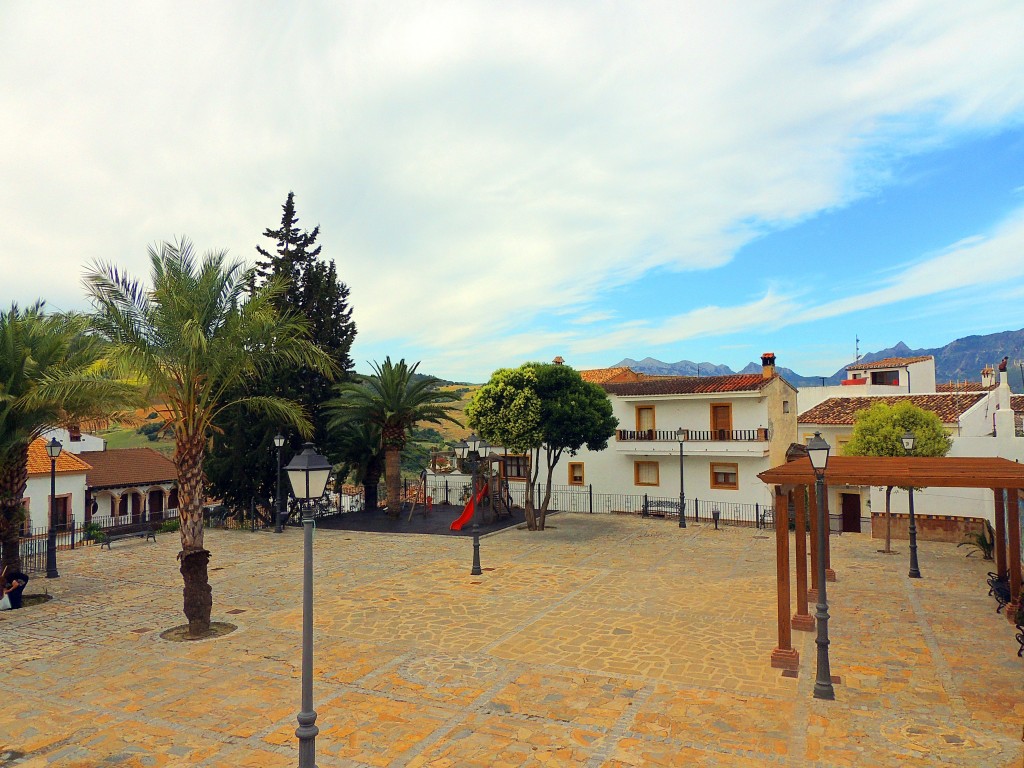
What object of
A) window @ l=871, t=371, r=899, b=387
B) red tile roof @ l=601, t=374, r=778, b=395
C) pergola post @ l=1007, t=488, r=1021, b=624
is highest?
window @ l=871, t=371, r=899, b=387

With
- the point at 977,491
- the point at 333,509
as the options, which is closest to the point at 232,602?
the point at 333,509

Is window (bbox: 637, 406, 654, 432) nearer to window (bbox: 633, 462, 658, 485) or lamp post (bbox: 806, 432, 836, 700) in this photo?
window (bbox: 633, 462, 658, 485)

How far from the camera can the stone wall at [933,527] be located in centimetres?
2197

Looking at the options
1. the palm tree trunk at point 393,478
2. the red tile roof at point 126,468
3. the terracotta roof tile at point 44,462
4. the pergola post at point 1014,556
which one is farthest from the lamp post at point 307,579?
the red tile roof at point 126,468

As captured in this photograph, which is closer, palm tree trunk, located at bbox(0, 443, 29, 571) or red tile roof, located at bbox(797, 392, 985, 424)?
palm tree trunk, located at bbox(0, 443, 29, 571)

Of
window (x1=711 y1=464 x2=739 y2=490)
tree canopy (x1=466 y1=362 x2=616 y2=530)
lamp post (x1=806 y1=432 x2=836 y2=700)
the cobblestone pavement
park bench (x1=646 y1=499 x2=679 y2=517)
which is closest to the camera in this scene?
the cobblestone pavement

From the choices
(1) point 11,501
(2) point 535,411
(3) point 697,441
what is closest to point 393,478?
(2) point 535,411

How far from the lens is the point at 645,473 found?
3234 centimetres

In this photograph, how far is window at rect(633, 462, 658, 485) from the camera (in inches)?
1262

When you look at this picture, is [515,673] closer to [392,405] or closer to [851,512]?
Result: [392,405]

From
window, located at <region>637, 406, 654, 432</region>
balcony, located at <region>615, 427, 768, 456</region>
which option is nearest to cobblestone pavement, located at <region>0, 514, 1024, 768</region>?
balcony, located at <region>615, 427, 768, 456</region>

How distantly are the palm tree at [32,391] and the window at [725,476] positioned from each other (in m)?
24.4

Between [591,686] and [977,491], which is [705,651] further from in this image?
[977,491]

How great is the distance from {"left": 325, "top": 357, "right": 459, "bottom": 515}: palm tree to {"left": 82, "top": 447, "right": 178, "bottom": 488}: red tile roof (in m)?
16.4
